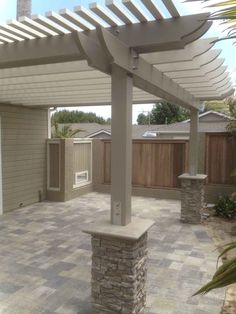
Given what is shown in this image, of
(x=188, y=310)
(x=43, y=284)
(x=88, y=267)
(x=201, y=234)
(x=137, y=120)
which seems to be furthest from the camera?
(x=137, y=120)

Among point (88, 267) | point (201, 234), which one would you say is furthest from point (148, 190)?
point (88, 267)

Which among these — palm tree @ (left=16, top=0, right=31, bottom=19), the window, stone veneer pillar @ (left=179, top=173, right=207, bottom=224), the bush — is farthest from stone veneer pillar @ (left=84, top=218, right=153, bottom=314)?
the window

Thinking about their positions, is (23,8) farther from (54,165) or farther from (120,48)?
(120,48)

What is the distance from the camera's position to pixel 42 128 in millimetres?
10117

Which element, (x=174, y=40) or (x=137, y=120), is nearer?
(x=174, y=40)

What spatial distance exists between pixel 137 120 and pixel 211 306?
141ft

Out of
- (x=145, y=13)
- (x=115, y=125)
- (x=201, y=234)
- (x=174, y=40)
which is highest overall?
(x=145, y=13)

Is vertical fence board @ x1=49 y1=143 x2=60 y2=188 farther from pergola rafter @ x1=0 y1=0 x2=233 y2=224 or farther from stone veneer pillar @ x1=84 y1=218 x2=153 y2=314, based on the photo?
stone veneer pillar @ x1=84 y1=218 x2=153 y2=314

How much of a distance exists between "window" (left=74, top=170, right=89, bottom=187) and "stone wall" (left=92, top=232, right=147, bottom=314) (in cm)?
728

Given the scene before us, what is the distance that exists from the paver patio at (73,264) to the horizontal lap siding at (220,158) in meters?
1.98

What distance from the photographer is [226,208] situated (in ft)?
26.6

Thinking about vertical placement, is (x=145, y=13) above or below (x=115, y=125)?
above

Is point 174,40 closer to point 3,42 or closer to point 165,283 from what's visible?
point 3,42

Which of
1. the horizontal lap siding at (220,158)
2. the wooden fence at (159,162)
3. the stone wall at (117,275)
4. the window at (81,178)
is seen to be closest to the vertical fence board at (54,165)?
the window at (81,178)
